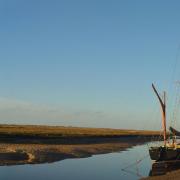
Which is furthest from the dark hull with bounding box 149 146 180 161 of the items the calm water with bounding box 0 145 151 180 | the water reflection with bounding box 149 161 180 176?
the calm water with bounding box 0 145 151 180

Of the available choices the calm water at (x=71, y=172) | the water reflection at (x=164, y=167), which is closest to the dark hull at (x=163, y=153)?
the water reflection at (x=164, y=167)

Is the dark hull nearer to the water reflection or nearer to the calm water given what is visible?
the water reflection

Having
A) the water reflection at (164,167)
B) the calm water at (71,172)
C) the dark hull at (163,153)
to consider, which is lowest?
the calm water at (71,172)

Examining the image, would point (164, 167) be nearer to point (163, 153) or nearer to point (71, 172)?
point (163, 153)

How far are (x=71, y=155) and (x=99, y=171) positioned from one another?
58.6ft

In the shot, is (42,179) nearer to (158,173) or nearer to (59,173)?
(59,173)

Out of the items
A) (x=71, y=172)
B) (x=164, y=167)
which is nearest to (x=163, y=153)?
(x=164, y=167)

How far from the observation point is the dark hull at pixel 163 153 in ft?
168

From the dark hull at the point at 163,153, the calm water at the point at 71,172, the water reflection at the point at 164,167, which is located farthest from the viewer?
the dark hull at the point at 163,153

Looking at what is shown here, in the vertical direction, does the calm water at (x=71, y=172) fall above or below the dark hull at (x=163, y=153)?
below

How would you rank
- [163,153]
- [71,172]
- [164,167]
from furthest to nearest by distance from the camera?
[163,153] → [164,167] → [71,172]

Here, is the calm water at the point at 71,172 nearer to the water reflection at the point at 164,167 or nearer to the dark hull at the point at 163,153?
the water reflection at the point at 164,167

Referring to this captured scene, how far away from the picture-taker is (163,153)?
51531 mm

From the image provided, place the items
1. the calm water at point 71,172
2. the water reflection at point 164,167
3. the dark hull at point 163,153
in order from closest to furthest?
the calm water at point 71,172, the water reflection at point 164,167, the dark hull at point 163,153
